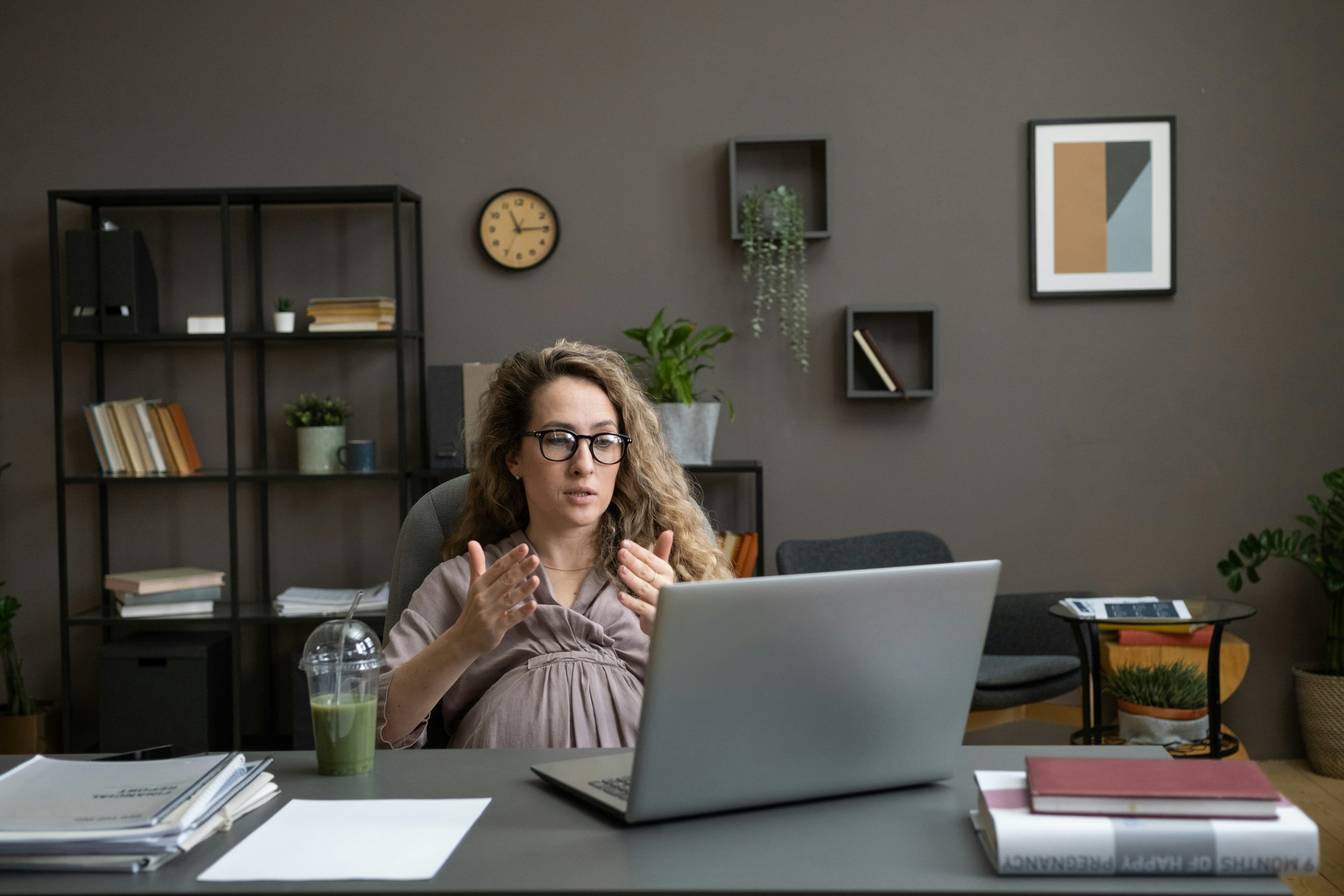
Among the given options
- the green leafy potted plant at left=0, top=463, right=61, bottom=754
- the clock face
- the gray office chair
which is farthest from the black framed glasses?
the green leafy potted plant at left=0, top=463, right=61, bottom=754

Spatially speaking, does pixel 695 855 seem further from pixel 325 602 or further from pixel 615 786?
pixel 325 602

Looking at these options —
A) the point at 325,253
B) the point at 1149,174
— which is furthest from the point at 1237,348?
the point at 325,253

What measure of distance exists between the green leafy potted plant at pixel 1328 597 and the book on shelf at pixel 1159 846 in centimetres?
285

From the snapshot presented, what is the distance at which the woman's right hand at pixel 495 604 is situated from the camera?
1356mm

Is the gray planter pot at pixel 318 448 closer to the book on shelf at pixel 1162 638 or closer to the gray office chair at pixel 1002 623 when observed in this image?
the gray office chair at pixel 1002 623

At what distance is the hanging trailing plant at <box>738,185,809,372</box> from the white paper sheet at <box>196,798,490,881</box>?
8.95 ft

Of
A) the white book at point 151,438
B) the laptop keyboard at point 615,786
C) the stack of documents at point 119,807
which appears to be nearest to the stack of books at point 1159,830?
the laptop keyboard at point 615,786

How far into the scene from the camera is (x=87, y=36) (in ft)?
12.3

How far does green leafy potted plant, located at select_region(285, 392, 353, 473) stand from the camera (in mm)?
3578

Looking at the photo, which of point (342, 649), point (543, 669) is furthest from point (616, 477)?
point (342, 649)

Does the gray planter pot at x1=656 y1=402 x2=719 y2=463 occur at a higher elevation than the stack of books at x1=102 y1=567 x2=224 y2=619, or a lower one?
higher

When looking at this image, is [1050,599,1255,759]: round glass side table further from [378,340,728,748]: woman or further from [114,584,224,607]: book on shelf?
[114,584,224,607]: book on shelf

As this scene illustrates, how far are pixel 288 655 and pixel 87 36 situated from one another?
7.34ft

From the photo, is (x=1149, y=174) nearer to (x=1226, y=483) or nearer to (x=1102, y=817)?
(x=1226, y=483)
